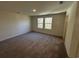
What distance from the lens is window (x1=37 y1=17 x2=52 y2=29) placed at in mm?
6416

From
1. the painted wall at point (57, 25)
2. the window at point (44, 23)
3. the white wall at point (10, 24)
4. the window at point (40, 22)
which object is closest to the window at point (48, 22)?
the window at point (44, 23)

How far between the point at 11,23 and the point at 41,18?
10.9ft

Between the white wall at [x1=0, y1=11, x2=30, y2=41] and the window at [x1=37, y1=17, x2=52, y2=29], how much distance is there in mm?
1878

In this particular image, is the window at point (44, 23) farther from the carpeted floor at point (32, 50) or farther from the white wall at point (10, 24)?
the carpeted floor at point (32, 50)

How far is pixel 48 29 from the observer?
6.53 meters

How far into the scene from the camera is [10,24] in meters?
4.97

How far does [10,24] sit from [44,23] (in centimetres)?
346

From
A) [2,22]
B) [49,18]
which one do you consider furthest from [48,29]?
[2,22]

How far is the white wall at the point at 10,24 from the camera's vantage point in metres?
4.34

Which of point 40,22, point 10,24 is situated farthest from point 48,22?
point 10,24

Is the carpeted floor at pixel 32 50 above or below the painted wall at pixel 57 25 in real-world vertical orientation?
below

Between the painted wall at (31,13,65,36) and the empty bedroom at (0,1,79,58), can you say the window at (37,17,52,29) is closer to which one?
the empty bedroom at (0,1,79,58)

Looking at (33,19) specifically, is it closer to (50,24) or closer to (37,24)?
(37,24)

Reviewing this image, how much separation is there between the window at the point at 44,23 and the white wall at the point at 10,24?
1.88m
